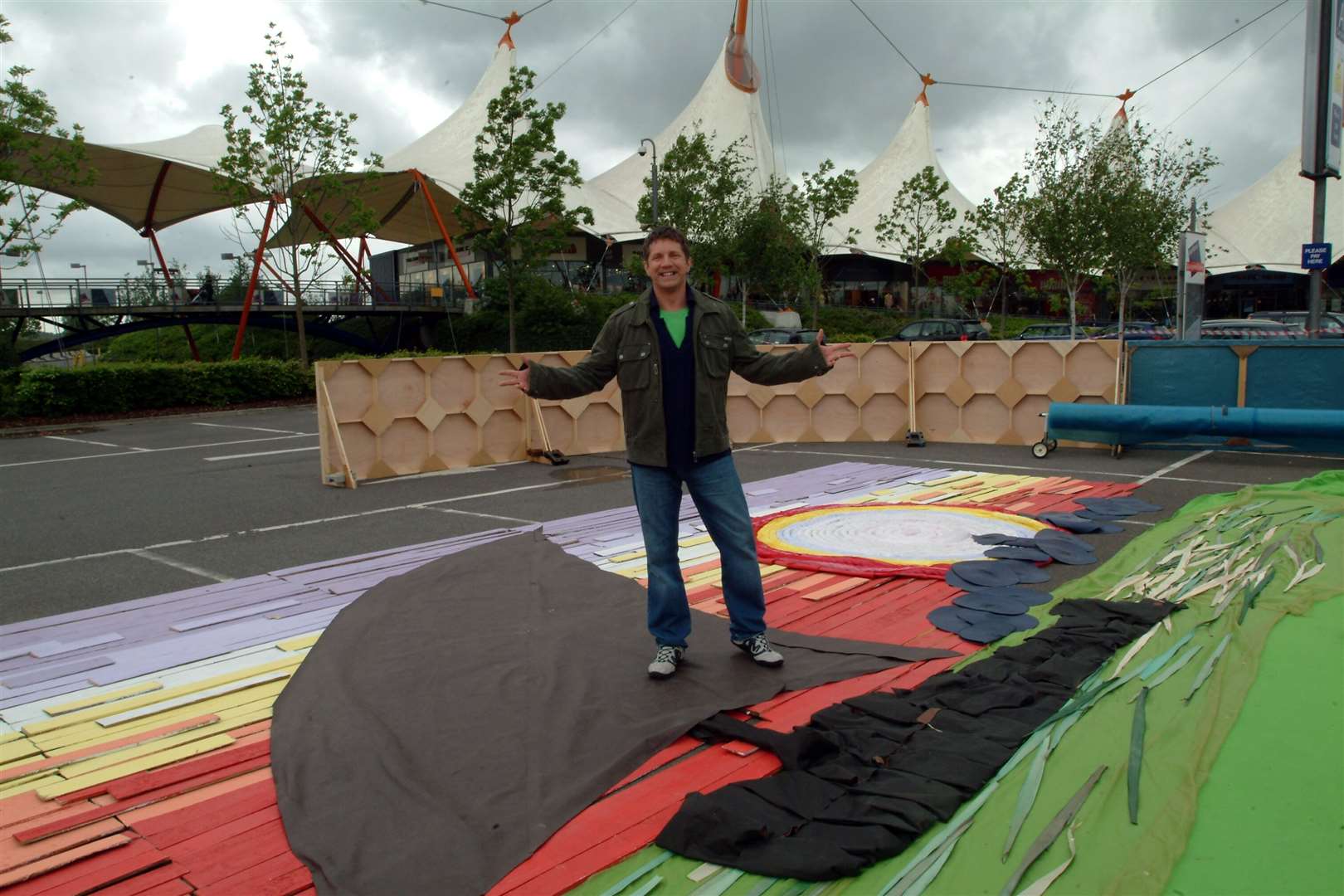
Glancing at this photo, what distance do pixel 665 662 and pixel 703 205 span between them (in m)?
36.5

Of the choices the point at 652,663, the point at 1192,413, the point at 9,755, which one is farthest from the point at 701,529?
the point at 1192,413

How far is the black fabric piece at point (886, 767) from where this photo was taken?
8.78 ft

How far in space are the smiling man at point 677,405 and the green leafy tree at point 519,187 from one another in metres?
28.5

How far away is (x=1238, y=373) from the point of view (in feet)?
39.0

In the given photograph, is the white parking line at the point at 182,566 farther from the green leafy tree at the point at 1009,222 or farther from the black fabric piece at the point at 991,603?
the green leafy tree at the point at 1009,222

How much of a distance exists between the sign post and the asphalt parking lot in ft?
21.6

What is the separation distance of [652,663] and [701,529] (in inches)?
127

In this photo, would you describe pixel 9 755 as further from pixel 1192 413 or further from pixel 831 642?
pixel 1192 413

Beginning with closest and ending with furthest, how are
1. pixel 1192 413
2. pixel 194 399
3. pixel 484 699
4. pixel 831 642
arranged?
1. pixel 484 699
2. pixel 831 642
3. pixel 1192 413
4. pixel 194 399

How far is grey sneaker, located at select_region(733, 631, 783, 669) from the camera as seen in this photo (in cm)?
422

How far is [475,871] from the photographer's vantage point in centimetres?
273

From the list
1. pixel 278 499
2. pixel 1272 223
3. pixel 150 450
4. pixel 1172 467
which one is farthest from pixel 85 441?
pixel 1272 223

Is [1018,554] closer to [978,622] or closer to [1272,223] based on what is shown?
[978,622]

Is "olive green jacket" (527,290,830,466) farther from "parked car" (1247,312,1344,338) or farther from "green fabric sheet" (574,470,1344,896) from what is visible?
"parked car" (1247,312,1344,338)
